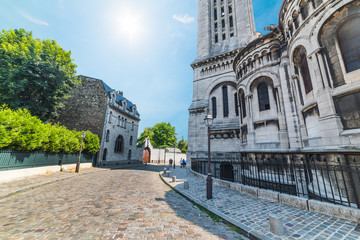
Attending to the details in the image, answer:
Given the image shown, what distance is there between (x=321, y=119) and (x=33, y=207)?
12145 millimetres

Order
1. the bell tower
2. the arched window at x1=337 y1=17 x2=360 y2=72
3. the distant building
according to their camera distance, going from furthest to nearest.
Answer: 1. the distant building
2. the bell tower
3. the arched window at x1=337 y1=17 x2=360 y2=72

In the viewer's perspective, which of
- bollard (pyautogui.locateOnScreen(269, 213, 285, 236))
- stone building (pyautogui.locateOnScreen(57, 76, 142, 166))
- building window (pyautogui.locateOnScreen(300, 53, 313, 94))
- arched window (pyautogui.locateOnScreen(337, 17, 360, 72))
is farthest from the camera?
stone building (pyautogui.locateOnScreen(57, 76, 142, 166))

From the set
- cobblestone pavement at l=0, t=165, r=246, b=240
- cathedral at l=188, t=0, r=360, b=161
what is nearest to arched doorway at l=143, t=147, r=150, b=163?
cathedral at l=188, t=0, r=360, b=161

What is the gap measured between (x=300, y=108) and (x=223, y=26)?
21762mm

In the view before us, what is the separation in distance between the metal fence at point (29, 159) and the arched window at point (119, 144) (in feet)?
29.9

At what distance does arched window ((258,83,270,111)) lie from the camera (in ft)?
35.9

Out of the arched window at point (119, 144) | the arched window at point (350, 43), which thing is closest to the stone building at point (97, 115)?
the arched window at point (119, 144)

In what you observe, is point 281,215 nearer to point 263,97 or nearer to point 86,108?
point 263,97

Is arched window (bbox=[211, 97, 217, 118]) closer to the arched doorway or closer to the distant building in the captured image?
the distant building

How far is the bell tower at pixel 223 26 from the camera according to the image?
2092 centimetres

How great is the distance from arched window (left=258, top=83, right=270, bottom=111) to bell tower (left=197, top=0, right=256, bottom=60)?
1086 centimetres

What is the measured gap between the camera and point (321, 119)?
20.7 feet

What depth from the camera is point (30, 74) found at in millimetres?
14953

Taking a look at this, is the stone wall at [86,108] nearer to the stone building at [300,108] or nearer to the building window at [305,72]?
the stone building at [300,108]
